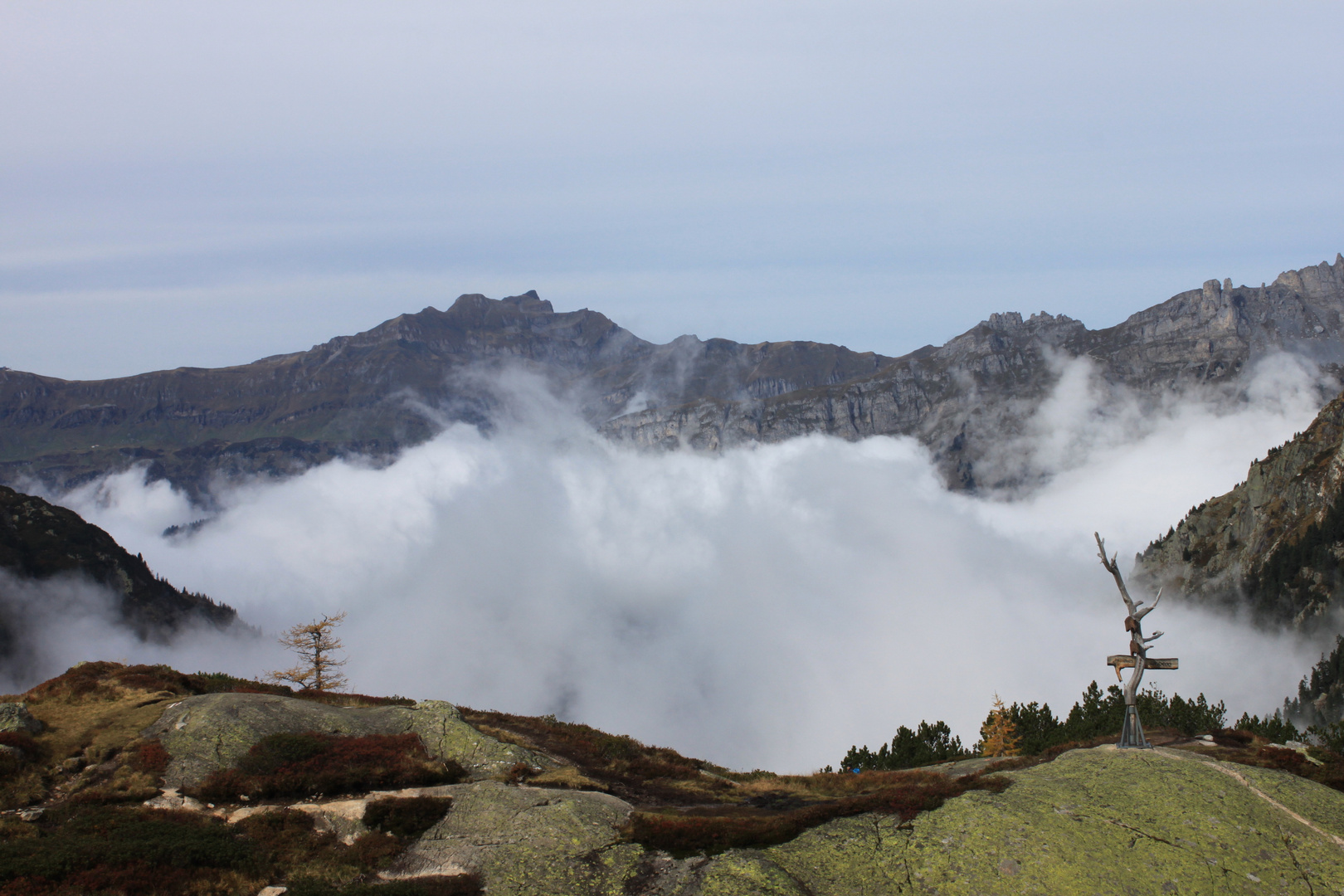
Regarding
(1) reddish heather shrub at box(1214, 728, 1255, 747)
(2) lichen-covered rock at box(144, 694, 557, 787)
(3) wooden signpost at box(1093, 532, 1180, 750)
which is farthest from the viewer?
(1) reddish heather shrub at box(1214, 728, 1255, 747)

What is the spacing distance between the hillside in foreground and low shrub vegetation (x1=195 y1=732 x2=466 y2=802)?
0.27 ft

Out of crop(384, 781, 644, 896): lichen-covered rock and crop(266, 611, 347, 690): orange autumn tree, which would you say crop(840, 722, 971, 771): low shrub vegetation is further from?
crop(384, 781, 644, 896): lichen-covered rock

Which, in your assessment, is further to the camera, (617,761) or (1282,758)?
(617,761)

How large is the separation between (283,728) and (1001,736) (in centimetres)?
6361

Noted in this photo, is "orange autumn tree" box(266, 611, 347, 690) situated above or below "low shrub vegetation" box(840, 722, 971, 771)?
above

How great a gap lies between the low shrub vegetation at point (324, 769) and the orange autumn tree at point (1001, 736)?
169ft

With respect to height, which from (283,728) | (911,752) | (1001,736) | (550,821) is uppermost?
(283,728)

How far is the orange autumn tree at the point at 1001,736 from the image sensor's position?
7131 centimetres

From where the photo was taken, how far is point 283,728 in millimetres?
33156

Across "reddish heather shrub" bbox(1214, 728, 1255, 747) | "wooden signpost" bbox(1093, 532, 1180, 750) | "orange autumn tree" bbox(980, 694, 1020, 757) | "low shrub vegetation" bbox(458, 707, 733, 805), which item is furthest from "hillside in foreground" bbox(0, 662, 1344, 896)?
"orange autumn tree" bbox(980, 694, 1020, 757)

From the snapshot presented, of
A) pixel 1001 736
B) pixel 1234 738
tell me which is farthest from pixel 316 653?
pixel 1234 738

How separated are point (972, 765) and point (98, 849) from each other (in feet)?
117

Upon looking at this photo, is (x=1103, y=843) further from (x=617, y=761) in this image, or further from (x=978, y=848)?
(x=617, y=761)

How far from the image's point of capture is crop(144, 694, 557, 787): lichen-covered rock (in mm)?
30250
